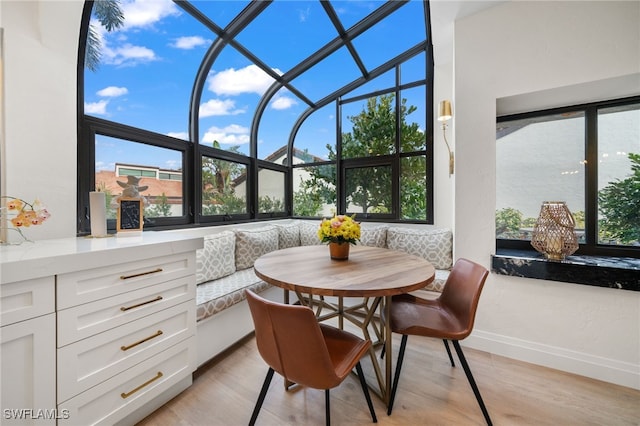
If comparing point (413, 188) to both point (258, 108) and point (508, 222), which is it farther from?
point (258, 108)

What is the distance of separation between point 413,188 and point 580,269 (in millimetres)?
1814

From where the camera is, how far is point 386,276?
1.38 meters

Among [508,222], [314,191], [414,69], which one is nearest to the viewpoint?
[508,222]

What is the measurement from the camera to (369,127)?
3.55 metres

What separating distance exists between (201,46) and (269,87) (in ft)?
3.38

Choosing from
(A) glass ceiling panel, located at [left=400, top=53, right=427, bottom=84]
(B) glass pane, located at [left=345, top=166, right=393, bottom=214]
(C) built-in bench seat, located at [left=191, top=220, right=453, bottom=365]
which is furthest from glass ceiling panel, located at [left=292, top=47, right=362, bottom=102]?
(C) built-in bench seat, located at [left=191, top=220, right=453, bottom=365]

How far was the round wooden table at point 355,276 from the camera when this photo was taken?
1.21m

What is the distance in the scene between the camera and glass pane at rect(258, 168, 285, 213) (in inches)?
143

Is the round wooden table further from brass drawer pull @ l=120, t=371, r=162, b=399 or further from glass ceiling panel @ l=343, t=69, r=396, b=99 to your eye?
glass ceiling panel @ l=343, t=69, r=396, b=99

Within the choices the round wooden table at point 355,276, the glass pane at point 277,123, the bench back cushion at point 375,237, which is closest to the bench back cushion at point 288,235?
the bench back cushion at point 375,237

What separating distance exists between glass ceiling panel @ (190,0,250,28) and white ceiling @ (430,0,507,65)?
1.73 meters

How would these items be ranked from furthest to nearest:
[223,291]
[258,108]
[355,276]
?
[258,108], [223,291], [355,276]

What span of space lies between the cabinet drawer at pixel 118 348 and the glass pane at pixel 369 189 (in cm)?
262

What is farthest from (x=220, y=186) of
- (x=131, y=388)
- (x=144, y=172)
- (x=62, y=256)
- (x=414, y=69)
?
(x=414, y=69)
